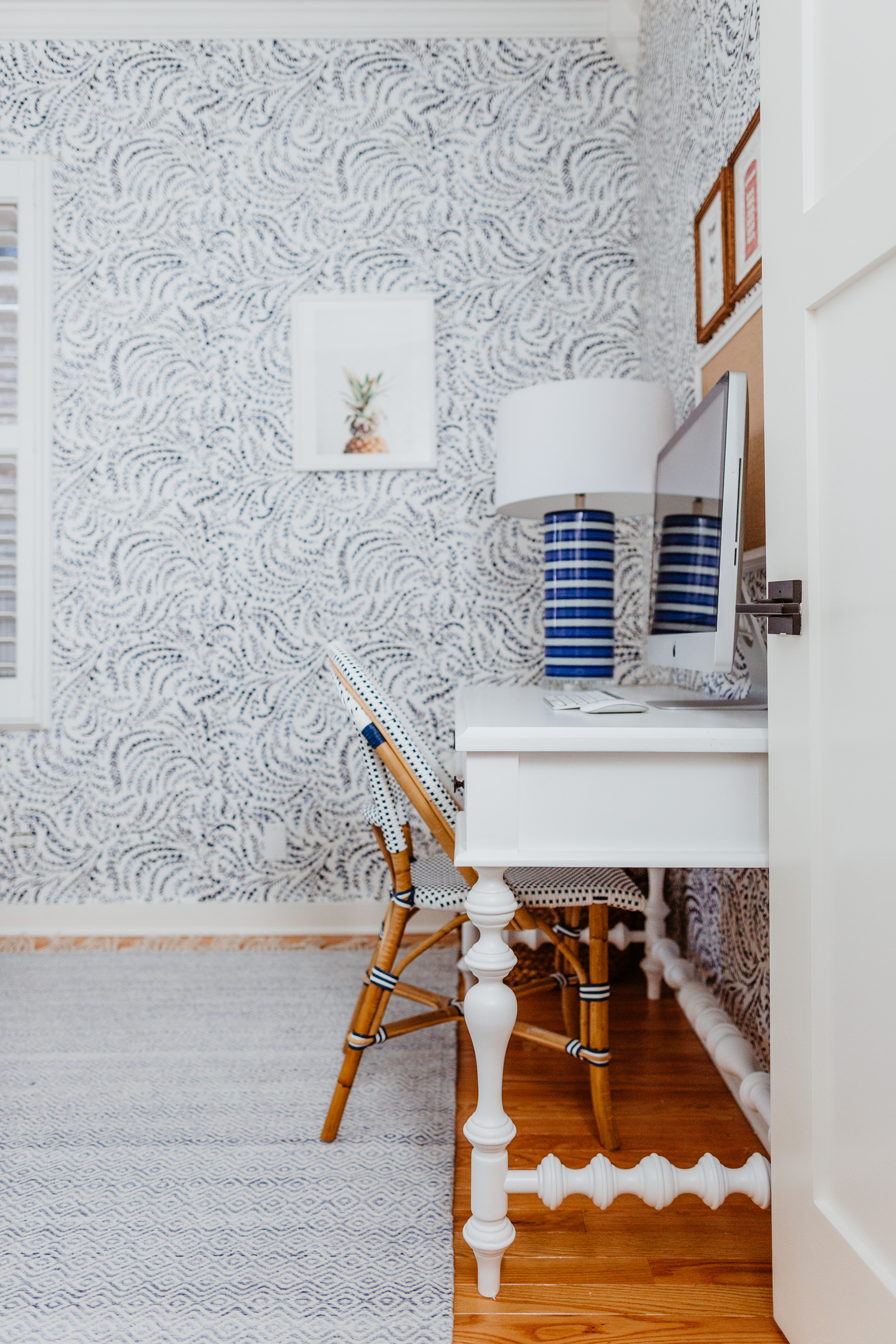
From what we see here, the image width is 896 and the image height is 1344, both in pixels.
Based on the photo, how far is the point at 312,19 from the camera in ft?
8.39

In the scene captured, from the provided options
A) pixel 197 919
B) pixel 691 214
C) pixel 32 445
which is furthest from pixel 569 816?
pixel 32 445

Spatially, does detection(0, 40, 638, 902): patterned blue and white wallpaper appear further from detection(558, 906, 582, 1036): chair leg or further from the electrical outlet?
detection(558, 906, 582, 1036): chair leg

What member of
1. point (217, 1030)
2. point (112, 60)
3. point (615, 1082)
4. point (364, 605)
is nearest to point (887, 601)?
point (615, 1082)

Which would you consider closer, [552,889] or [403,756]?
[403,756]

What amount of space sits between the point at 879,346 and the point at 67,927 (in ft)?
8.63

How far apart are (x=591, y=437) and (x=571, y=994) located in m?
1.17

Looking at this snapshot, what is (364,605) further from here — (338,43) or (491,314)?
(338,43)

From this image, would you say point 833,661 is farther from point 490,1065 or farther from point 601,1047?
point 601,1047

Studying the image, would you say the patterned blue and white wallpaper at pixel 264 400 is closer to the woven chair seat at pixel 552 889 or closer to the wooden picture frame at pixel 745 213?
the wooden picture frame at pixel 745 213

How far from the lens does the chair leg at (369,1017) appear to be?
1.45 m

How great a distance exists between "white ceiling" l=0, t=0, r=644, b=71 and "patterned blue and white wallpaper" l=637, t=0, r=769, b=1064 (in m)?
0.26

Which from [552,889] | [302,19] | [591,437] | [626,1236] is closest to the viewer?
[626,1236]

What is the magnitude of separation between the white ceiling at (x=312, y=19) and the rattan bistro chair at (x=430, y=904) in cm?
214

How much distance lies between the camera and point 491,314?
8.44 ft
